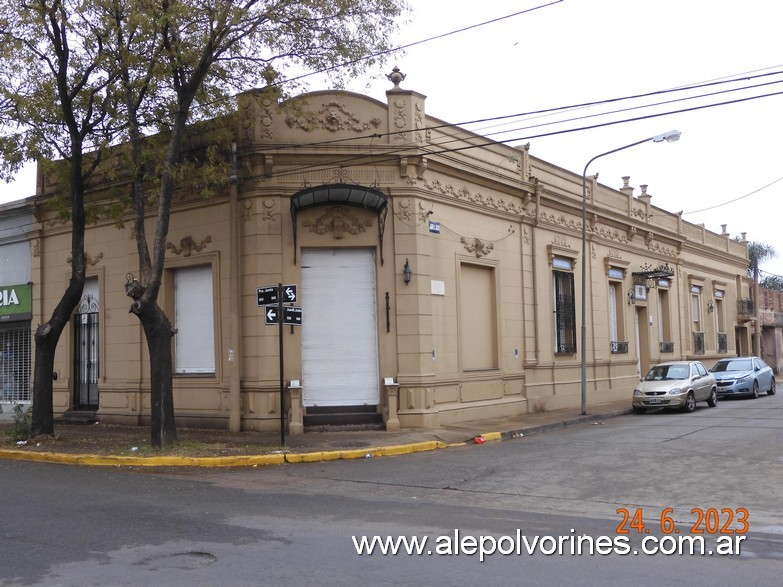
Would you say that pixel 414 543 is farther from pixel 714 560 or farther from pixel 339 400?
pixel 339 400

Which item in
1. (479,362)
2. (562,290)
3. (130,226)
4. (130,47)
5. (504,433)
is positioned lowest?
(504,433)

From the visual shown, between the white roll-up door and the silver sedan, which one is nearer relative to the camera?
the white roll-up door

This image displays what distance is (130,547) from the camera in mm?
7113

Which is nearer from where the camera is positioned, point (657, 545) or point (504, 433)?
point (657, 545)

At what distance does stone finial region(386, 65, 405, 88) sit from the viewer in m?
17.5

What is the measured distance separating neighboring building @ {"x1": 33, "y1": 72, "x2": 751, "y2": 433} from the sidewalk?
2.36 feet

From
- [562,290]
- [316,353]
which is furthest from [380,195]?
[562,290]

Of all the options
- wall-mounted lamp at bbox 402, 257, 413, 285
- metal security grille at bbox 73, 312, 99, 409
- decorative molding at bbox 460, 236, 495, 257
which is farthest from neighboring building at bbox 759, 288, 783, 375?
metal security grille at bbox 73, 312, 99, 409

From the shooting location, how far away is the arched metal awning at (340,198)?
16297mm

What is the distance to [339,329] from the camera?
675 inches

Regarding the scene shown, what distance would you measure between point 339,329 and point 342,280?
1.15 metres

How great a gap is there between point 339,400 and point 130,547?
394 inches

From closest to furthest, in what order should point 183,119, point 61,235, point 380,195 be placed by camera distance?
point 183,119, point 380,195, point 61,235
